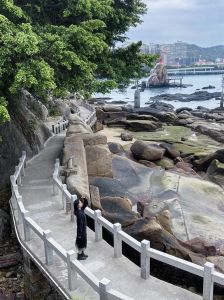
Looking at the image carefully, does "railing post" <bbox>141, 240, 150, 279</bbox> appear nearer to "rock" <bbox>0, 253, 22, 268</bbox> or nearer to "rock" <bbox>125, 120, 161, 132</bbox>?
"rock" <bbox>0, 253, 22, 268</bbox>

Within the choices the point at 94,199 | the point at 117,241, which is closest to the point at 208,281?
the point at 117,241

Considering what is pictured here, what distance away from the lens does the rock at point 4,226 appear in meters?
15.5

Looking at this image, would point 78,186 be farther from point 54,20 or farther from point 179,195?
point 54,20

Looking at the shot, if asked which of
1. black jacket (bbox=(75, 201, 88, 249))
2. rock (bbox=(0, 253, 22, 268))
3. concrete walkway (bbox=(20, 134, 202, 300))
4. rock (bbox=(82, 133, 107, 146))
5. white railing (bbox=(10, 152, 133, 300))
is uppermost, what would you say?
rock (bbox=(82, 133, 107, 146))

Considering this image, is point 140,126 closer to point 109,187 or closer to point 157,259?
point 109,187

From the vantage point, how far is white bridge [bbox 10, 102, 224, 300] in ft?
29.1

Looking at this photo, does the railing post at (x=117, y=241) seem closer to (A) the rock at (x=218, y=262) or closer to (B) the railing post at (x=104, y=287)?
(B) the railing post at (x=104, y=287)

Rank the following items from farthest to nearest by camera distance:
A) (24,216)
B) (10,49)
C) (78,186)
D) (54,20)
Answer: (54,20) < (78,186) < (10,49) < (24,216)

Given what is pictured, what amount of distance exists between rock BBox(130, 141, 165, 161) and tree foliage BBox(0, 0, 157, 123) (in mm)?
6123

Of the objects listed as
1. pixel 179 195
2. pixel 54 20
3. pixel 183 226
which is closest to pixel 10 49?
pixel 54 20

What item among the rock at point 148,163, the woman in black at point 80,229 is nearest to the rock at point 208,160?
the rock at point 148,163

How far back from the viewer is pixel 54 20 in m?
19.5

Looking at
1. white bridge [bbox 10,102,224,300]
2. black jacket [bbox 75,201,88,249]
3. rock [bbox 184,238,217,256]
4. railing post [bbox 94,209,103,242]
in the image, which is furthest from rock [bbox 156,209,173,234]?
black jacket [bbox 75,201,88,249]

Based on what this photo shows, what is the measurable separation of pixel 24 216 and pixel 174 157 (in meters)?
18.9
